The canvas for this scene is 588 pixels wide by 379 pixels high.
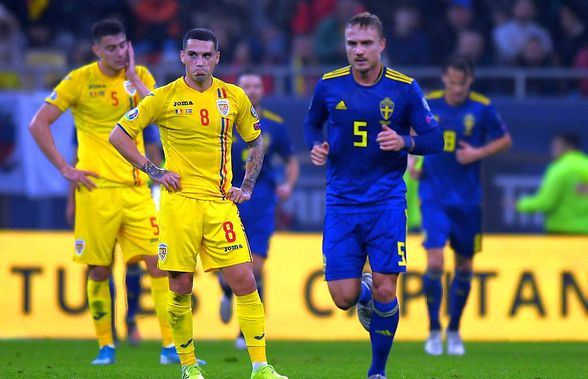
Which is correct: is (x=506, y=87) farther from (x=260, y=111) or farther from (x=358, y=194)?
(x=358, y=194)

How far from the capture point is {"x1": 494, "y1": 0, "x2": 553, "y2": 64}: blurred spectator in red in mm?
18000

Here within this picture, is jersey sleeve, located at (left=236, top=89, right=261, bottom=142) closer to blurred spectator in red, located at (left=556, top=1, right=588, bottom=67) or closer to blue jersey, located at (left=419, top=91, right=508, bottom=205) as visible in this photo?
blue jersey, located at (left=419, top=91, right=508, bottom=205)

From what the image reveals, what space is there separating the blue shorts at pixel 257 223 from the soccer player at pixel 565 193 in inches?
179

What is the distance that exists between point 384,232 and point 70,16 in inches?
460

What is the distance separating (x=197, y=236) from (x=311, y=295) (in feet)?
20.8

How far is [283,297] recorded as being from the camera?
1432 cm

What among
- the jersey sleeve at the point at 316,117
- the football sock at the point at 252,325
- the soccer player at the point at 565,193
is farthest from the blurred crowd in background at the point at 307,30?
the football sock at the point at 252,325

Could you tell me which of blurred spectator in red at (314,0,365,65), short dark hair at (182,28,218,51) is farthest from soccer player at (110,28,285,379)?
blurred spectator in red at (314,0,365,65)

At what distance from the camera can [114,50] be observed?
9859mm

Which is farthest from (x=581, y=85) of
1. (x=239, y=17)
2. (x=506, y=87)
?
(x=239, y=17)

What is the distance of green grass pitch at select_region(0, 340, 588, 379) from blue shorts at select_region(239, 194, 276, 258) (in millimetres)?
1047

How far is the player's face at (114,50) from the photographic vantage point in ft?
32.3

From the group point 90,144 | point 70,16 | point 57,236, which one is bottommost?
point 57,236

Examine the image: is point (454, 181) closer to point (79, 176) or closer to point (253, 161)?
point (253, 161)
